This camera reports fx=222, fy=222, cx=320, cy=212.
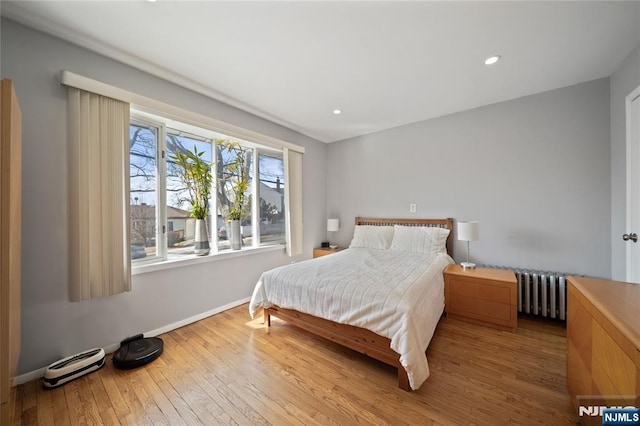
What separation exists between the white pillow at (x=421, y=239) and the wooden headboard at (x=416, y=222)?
0.12 metres

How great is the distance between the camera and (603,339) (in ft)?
3.12

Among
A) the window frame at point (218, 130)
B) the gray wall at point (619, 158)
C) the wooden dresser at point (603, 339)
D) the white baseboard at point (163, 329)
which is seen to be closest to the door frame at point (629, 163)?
the gray wall at point (619, 158)

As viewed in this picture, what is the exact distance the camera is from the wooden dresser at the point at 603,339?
77 cm

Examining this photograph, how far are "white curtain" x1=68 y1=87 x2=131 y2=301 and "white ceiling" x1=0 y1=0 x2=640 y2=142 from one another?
1.83 ft

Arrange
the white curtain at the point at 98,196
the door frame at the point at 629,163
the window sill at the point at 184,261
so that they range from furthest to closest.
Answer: the window sill at the point at 184,261 < the door frame at the point at 629,163 < the white curtain at the point at 98,196

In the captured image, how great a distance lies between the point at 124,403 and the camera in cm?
144

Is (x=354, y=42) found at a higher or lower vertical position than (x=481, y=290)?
higher

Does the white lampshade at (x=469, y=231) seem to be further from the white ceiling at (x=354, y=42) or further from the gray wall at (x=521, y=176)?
the white ceiling at (x=354, y=42)

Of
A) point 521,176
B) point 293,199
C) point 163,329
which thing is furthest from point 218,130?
point 521,176

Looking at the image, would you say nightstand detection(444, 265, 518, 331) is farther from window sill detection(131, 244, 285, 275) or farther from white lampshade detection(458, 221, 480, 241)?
window sill detection(131, 244, 285, 275)

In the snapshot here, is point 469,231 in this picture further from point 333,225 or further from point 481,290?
point 333,225

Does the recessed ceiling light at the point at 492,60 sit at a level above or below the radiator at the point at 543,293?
above

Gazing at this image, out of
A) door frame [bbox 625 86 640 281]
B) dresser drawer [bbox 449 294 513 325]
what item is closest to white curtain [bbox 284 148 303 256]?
dresser drawer [bbox 449 294 513 325]

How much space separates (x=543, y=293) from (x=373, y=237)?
77.8 inches
